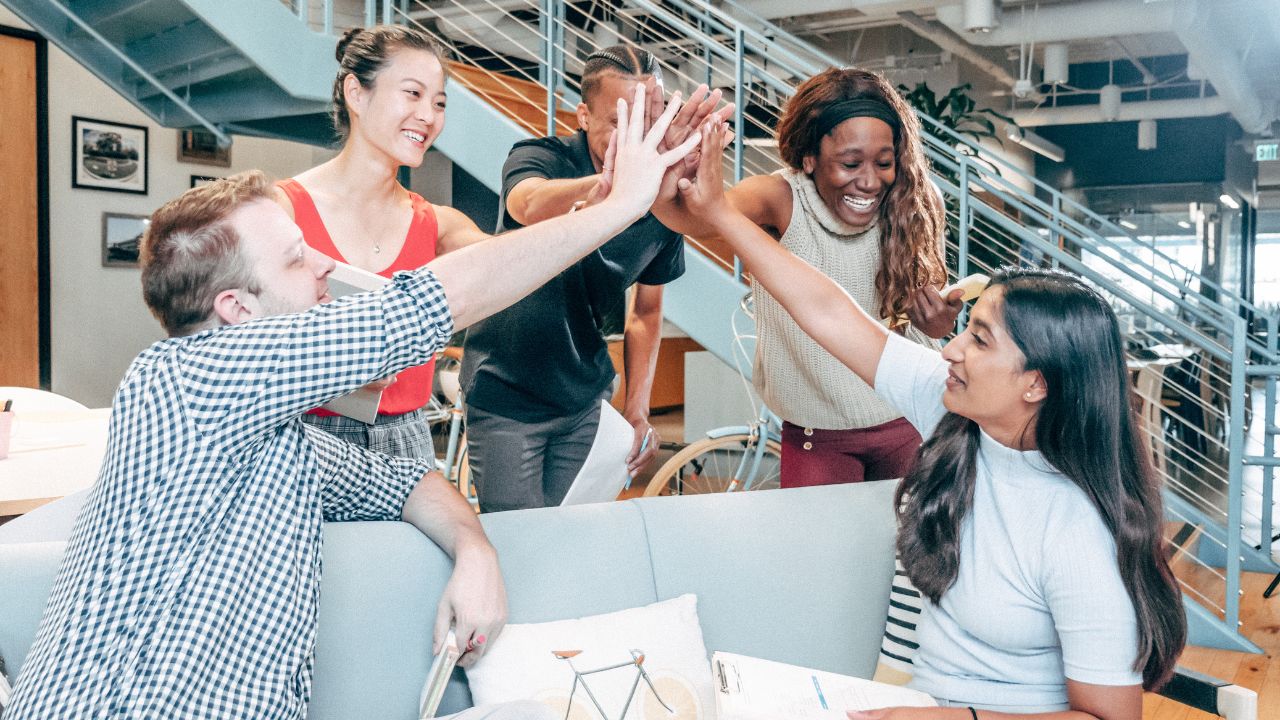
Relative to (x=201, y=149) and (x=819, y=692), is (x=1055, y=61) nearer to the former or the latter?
(x=201, y=149)

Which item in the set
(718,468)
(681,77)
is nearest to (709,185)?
(718,468)

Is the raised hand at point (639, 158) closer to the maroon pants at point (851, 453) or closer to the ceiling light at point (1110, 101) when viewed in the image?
the maroon pants at point (851, 453)

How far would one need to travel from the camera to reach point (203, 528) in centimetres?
113

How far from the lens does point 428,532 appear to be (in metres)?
1.58

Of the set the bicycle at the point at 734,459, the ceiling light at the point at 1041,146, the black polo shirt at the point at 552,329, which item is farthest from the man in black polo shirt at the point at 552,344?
the ceiling light at the point at 1041,146

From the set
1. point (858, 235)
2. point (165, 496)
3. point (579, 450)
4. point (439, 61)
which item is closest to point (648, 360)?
point (579, 450)

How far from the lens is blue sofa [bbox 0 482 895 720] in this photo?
1.52 m

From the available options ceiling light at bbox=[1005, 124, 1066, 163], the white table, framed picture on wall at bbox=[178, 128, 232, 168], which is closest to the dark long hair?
the white table

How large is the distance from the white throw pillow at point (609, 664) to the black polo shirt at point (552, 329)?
50cm

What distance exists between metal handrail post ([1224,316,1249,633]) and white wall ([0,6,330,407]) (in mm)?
6264

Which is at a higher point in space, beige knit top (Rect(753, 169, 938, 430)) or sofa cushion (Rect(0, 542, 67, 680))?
beige knit top (Rect(753, 169, 938, 430))

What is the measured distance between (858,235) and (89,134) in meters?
6.06

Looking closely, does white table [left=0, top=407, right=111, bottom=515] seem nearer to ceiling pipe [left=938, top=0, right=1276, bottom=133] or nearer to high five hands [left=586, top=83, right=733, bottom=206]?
high five hands [left=586, top=83, right=733, bottom=206]

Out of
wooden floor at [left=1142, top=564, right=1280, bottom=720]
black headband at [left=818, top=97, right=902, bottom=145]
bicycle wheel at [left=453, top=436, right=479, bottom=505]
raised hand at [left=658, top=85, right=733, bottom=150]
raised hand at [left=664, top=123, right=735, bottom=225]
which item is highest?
black headband at [left=818, top=97, right=902, bottom=145]
